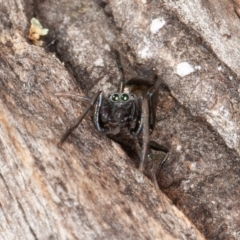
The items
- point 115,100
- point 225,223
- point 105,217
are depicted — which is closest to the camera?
point 105,217

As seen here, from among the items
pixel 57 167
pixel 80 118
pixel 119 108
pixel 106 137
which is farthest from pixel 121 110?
pixel 57 167

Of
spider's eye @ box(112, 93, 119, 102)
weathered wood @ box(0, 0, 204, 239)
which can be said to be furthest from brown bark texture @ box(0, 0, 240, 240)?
spider's eye @ box(112, 93, 119, 102)

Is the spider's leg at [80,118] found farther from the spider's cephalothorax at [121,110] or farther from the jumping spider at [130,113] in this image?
the spider's cephalothorax at [121,110]

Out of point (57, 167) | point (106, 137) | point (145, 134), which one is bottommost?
point (57, 167)

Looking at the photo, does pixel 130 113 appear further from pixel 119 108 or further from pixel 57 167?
pixel 57 167

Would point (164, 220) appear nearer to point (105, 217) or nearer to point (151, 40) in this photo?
point (105, 217)

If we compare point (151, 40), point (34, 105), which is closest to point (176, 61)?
point (151, 40)
